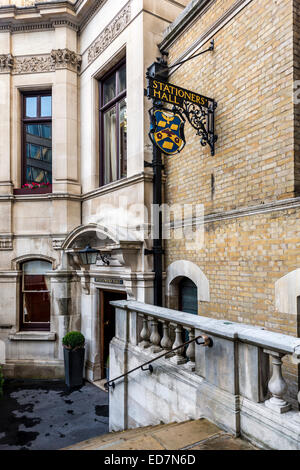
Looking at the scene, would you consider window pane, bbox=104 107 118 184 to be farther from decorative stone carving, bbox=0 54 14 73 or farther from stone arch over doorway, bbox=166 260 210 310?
decorative stone carving, bbox=0 54 14 73

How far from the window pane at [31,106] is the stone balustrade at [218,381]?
8594mm

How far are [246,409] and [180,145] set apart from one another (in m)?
4.58

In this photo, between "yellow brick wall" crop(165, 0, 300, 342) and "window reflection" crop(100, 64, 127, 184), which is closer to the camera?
"yellow brick wall" crop(165, 0, 300, 342)

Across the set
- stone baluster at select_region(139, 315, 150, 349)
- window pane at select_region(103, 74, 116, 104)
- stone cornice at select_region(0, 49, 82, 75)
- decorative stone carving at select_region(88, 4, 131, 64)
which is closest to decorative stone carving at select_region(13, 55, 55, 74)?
stone cornice at select_region(0, 49, 82, 75)

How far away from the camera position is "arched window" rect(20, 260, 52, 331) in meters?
10.4

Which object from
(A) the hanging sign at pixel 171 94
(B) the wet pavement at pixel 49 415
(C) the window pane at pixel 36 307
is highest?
(A) the hanging sign at pixel 171 94

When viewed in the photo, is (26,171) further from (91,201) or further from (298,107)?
(298,107)

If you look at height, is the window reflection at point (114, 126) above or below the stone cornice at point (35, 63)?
below

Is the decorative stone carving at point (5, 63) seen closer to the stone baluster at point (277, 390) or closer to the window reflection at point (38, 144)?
the window reflection at point (38, 144)

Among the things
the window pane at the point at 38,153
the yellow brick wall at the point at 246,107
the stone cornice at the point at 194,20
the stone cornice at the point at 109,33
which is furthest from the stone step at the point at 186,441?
the window pane at the point at 38,153

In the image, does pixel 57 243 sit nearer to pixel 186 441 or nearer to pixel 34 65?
pixel 34 65

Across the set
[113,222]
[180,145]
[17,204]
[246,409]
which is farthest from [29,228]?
[246,409]

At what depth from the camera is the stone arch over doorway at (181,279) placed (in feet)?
20.4

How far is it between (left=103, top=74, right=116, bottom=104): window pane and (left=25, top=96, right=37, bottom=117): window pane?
277cm
